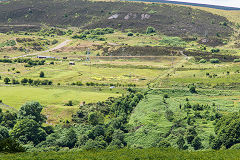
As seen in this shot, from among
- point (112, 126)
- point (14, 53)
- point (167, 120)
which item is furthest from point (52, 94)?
point (14, 53)

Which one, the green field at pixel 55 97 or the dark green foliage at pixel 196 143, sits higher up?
the green field at pixel 55 97

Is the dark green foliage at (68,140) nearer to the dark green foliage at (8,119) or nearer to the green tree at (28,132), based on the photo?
the green tree at (28,132)

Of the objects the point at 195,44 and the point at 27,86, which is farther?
the point at 195,44

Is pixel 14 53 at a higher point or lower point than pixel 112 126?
higher

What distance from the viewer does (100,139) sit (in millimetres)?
63219

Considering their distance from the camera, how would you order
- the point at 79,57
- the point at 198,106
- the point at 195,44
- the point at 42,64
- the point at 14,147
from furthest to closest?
the point at 195,44 < the point at 79,57 < the point at 42,64 < the point at 198,106 < the point at 14,147

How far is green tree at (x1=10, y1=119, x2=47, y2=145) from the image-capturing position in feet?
214

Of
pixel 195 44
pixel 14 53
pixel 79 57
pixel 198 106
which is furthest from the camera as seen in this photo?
pixel 195 44

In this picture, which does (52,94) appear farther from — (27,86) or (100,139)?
(100,139)

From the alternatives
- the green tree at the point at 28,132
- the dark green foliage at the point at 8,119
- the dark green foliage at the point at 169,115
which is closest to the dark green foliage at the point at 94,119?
the green tree at the point at 28,132

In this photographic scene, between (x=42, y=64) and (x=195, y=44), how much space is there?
103585mm

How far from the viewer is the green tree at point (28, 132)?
6512 cm

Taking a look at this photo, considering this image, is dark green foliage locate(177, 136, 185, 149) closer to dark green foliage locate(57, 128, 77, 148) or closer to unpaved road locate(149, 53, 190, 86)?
dark green foliage locate(57, 128, 77, 148)

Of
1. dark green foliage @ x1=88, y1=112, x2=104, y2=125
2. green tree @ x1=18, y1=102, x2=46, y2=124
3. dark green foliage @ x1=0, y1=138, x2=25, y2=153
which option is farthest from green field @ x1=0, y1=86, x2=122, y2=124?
dark green foliage @ x1=0, y1=138, x2=25, y2=153
